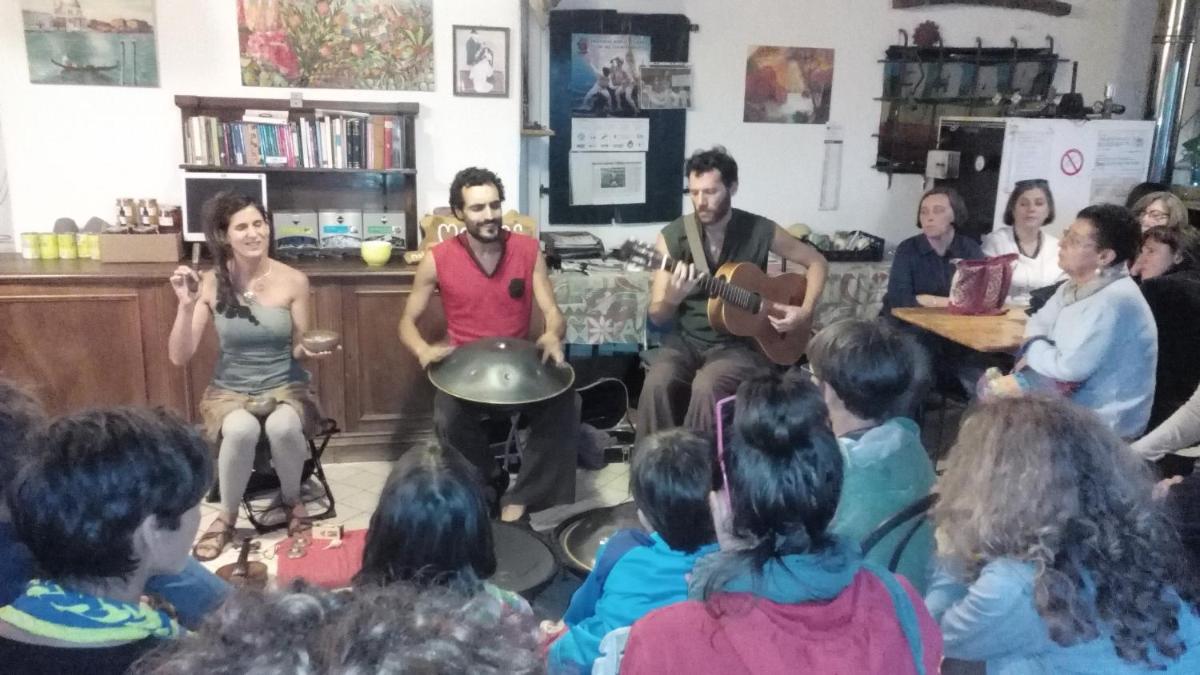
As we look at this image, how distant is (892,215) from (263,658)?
5009mm

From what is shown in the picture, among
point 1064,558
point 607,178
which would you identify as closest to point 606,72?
point 607,178

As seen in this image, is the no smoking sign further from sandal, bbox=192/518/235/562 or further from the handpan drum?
sandal, bbox=192/518/235/562

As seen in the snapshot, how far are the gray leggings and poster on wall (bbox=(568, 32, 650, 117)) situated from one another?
228 centimetres

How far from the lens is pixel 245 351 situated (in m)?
3.21

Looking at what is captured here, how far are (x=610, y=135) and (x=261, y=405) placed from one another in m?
2.36

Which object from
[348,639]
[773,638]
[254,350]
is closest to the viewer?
[348,639]

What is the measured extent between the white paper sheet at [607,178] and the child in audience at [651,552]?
307 centimetres

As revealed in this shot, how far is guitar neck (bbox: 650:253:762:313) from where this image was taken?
3.43 m

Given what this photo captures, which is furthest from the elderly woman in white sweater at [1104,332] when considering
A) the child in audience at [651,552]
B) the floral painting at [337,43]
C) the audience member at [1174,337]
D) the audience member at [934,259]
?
the floral painting at [337,43]

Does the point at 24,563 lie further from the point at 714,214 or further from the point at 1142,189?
the point at 1142,189

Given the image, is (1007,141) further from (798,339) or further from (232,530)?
(232,530)

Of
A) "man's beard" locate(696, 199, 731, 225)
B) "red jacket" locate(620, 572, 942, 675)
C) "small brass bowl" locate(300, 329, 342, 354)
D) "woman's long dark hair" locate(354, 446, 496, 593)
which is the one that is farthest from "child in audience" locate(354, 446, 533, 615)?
"man's beard" locate(696, 199, 731, 225)

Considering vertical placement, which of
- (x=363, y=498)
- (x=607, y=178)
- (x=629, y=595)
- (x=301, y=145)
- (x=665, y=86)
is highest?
(x=665, y=86)

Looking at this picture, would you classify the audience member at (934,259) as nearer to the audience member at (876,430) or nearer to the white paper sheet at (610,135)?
the white paper sheet at (610,135)
